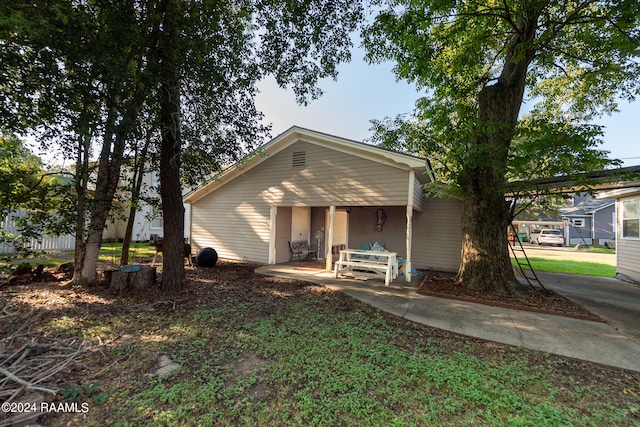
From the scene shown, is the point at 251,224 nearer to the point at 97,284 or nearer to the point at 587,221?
the point at 97,284

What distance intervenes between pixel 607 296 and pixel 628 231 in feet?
14.0

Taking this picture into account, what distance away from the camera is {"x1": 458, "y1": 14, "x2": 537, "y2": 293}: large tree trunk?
6.11m

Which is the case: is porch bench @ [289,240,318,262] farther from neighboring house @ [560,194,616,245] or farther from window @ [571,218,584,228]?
window @ [571,218,584,228]

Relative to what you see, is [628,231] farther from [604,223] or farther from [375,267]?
[604,223]

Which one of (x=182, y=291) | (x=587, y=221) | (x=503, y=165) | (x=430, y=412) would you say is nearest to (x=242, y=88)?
(x=182, y=291)

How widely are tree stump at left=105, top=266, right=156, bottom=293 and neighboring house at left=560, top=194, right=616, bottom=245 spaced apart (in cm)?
3320

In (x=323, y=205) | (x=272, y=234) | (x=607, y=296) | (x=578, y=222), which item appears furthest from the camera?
(x=578, y=222)

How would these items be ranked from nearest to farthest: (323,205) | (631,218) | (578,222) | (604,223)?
(631,218) < (323,205) < (604,223) < (578,222)

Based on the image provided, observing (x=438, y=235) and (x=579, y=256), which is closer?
(x=438, y=235)

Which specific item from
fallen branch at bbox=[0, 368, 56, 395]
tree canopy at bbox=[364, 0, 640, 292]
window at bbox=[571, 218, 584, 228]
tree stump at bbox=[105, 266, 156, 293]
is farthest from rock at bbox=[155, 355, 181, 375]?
window at bbox=[571, 218, 584, 228]

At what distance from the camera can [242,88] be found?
6508 millimetres

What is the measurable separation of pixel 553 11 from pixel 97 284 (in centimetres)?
1357

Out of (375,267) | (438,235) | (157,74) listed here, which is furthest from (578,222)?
(157,74)

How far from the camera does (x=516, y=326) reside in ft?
14.3
